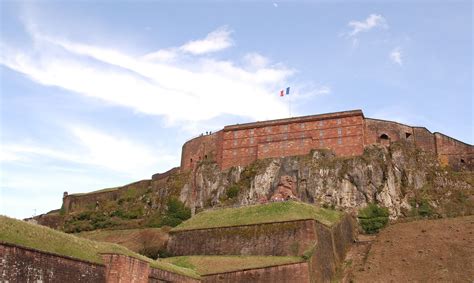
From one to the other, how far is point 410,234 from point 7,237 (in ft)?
93.9

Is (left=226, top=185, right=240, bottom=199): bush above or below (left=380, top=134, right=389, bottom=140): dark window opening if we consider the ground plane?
below

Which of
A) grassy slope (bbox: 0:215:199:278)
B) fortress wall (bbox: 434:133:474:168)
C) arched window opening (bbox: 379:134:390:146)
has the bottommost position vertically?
grassy slope (bbox: 0:215:199:278)

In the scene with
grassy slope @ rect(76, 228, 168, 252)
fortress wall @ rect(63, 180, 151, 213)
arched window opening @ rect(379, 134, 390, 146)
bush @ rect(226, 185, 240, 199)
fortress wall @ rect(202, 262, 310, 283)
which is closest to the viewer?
fortress wall @ rect(202, 262, 310, 283)

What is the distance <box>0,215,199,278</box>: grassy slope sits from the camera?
19.7 metres

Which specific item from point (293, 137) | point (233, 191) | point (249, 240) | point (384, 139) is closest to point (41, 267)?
point (249, 240)

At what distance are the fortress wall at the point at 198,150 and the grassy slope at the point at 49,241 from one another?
126 feet

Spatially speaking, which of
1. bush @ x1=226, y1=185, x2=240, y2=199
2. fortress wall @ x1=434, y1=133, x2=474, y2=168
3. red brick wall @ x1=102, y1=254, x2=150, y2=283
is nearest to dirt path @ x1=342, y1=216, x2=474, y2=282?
red brick wall @ x1=102, y1=254, x2=150, y2=283

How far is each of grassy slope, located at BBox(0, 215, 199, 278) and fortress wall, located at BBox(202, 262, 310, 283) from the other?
23.9 feet

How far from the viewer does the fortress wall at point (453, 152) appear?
54375mm

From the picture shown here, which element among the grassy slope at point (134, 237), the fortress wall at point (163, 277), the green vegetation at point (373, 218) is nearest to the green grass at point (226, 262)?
the fortress wall at point (163, 277)

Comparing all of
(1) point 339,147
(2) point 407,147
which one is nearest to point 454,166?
(2) point 407,147

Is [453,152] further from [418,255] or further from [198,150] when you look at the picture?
[198,150]

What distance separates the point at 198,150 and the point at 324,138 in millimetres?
15414

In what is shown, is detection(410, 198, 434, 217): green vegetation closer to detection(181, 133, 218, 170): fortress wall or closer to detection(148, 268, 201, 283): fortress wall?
detection(181, 133, 218, 170): fortress wall
